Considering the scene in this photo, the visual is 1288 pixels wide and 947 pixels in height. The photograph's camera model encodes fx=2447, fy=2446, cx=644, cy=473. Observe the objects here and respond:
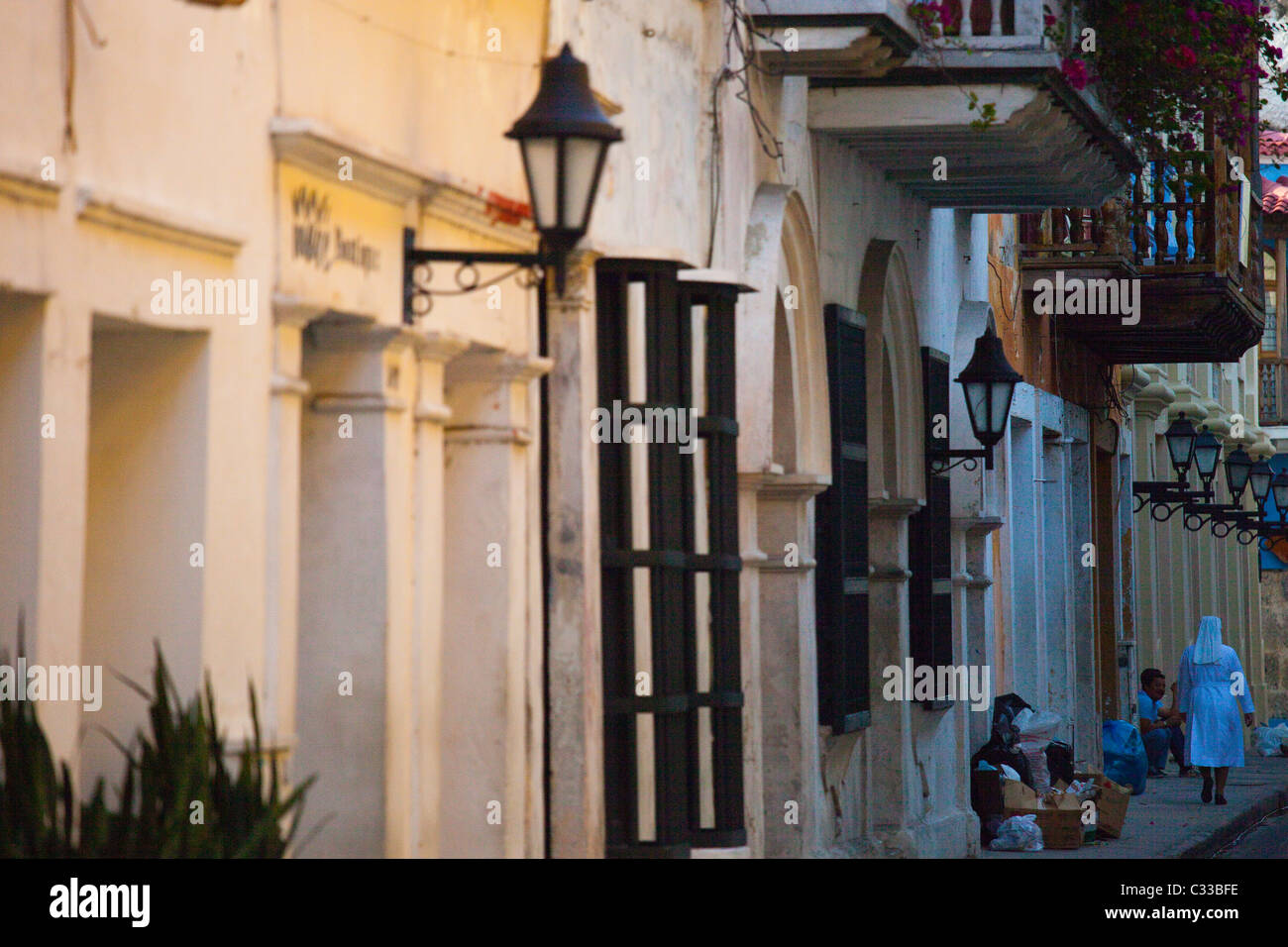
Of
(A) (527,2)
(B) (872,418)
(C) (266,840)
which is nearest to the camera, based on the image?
(C) (266,840)

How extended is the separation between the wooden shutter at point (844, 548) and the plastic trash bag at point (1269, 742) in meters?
18.2

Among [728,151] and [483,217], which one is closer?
[483,217]

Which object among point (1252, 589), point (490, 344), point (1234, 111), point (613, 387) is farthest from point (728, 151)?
point (1252, 589)

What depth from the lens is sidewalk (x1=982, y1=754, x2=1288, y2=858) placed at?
1606cm

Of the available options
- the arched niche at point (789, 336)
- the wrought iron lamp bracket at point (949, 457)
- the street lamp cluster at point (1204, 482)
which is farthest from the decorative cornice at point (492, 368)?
the street lamp cluster at point (1204, 482)

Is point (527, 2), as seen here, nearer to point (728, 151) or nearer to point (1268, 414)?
point (728, 151)

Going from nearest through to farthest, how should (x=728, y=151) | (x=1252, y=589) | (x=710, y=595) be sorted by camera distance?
(x=710, y=595)
(x=728, y=151)
(x=1252, y=589)

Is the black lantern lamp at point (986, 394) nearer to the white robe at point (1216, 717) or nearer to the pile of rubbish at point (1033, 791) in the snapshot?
the pile of rubbish at point (1033, 791)

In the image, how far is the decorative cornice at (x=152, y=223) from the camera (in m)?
5.52

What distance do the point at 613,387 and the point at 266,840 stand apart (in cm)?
349

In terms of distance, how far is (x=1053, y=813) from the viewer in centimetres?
1619
